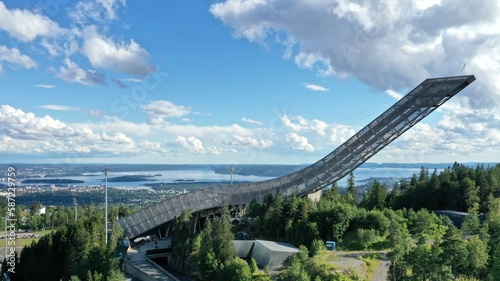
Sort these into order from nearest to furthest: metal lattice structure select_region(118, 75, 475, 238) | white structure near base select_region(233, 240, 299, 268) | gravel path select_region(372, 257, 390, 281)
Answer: gravel path select_region(372, 257, 390, 281)
white structure near base select_region(233, 240, 299, 268)
metal lattice structure select_region(118, 75, 475, 238)

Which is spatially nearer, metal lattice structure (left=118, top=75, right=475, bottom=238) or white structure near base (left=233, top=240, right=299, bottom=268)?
white structure near base (left=233, top=240, right=299, bottom=268)

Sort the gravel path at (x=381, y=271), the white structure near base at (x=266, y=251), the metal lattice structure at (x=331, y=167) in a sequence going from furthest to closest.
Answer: the metal lattice structure at (x=331, y=167) < the white structure near base at (x=266, y=251) < the gravel path at (x=381, y=271)

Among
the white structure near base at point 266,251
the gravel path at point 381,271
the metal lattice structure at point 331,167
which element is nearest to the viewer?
the gravel path at point 381,271

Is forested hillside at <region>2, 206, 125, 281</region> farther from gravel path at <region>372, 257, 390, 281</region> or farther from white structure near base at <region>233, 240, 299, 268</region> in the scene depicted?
gravel path at <region>372, 257, 390, 281</region>

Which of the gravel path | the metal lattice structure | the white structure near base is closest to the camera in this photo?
the gravel path

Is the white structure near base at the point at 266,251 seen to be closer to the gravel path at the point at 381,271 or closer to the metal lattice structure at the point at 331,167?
Answer: the gravel path at the point at 381,271

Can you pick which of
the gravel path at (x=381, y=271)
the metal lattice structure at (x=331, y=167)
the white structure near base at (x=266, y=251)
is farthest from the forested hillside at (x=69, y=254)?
the gravel path at (x=381, y=271)

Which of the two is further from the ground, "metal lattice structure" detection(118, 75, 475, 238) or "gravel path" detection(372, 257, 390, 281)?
"metal lattice structure" detection(118, 75, 475, 238)

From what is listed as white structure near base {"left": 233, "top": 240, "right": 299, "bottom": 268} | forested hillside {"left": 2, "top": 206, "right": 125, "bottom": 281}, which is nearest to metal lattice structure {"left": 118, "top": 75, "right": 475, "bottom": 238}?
forested hillside {"left": 2, "top": 206, "right": 125, "bottom": 281}
